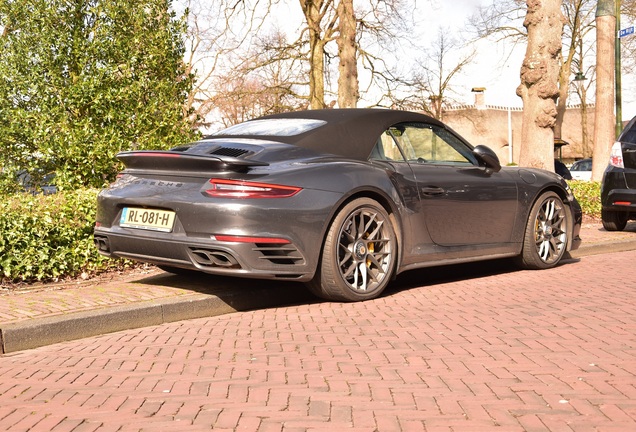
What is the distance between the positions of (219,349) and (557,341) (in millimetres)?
1955

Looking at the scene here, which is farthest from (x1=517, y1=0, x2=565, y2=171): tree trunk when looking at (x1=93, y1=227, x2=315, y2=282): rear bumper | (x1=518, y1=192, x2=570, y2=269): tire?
(x1=93, y1=227, x2=315, y2=282): rear bumper

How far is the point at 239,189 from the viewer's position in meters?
5.77

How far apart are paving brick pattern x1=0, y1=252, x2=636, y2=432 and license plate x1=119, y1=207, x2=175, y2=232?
0.69 meters

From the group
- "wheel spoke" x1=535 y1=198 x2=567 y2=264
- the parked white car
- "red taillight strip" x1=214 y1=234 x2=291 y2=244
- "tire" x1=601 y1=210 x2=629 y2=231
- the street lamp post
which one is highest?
the street lamp post

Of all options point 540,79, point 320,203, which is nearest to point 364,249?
point 320,203

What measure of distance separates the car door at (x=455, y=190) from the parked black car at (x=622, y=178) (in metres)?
3.88

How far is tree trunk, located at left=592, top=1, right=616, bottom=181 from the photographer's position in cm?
1823

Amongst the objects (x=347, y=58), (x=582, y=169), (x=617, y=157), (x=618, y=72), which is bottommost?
(x=582, y=169)

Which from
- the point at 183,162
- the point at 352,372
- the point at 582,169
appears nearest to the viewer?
the point at 352,372

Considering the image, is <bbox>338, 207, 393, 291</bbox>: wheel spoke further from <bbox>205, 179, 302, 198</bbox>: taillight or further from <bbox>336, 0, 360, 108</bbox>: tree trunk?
<bbox>336, 0, 360, 108</bbox>: tree trunk

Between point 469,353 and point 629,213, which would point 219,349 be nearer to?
point 469,353

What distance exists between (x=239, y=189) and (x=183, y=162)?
478mm

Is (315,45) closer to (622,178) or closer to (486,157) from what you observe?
(622,178)

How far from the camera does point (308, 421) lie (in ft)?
11.8
